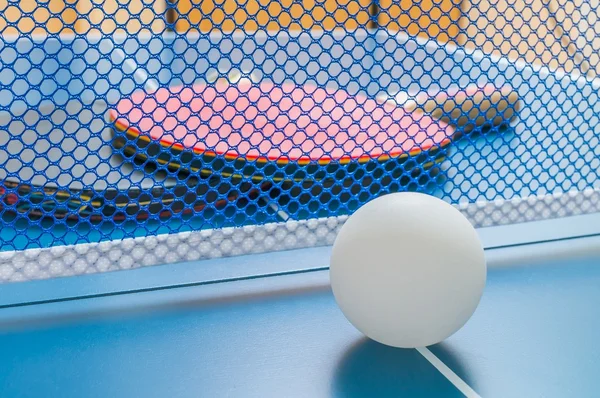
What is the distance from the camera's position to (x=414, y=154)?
1.41m

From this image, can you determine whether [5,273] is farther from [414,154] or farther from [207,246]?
[414,154]

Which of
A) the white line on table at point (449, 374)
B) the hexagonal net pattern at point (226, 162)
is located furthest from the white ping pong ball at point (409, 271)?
the hexagonal net pattern at point (226, 162)

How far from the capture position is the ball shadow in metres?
0.80

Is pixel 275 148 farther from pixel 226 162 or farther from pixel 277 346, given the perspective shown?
pixel 277 346

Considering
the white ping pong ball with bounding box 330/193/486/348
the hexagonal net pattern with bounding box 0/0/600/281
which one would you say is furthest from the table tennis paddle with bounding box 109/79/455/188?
the white ping pong ball with bounding box 330/193/486/348

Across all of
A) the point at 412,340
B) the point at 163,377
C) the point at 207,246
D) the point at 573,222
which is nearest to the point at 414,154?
the point at 573,222

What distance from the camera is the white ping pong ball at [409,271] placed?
0.80 metres

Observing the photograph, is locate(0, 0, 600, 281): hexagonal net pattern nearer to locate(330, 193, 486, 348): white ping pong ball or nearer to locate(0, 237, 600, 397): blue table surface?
locate(0, 237, 600, 397): blue table surface

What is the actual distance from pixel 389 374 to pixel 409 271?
0.14 meters

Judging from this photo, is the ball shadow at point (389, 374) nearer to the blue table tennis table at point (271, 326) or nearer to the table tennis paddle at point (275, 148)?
the blue table tennis table at point (271, 326)

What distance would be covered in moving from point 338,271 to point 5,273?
1.61 ft

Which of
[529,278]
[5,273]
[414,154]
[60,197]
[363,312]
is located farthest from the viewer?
[414,154]

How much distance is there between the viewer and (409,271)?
793 mm

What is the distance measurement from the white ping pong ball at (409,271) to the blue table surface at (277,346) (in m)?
0.07
